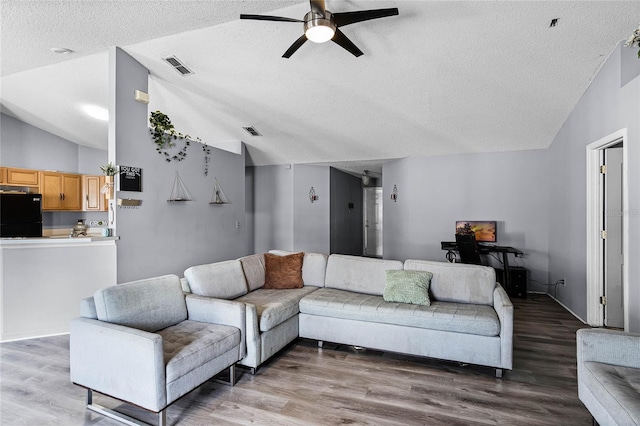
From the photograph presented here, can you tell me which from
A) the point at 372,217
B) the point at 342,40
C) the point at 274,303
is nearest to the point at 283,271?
the point at 274,303

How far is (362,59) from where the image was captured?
3.96 m

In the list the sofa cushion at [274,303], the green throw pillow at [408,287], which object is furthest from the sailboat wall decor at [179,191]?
the green throw pillow at [408,287]

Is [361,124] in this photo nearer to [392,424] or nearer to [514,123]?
[514,123]

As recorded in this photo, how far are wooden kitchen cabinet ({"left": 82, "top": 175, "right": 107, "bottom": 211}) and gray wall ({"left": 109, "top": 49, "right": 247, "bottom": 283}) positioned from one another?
3005mm

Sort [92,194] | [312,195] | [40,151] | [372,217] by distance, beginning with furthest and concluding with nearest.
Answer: [372,217]
[312,195]
[92,194]
[40,151]

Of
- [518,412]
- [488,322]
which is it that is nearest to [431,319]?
[488,322]

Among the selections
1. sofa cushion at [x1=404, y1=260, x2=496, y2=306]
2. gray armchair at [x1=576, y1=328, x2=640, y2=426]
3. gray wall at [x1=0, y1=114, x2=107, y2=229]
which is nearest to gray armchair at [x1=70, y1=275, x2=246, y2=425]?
sofa cushion at [x1=404, y1=260, x2=496, y2=306]

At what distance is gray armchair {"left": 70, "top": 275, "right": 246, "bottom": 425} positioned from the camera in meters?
2.02

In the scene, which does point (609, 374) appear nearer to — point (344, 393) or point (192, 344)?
point (344, 393)

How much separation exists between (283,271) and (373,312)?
4.03 ft

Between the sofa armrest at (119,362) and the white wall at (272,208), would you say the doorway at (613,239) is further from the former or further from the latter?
the white wall at (272,208)

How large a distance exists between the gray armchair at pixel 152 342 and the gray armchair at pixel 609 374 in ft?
7.55

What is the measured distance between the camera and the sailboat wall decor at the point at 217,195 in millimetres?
5496

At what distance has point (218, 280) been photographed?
3.27 meters
